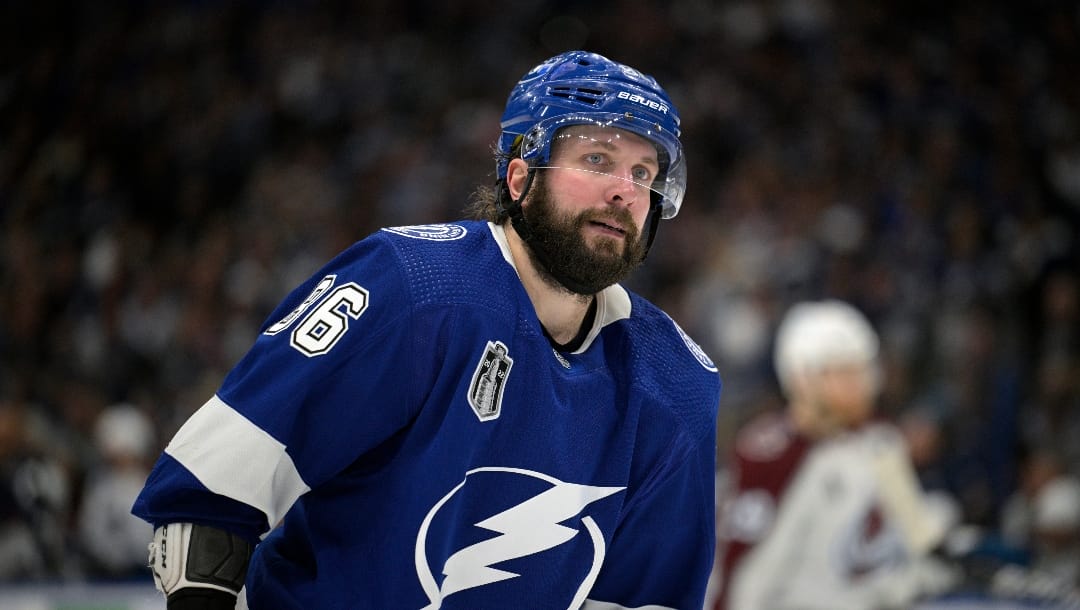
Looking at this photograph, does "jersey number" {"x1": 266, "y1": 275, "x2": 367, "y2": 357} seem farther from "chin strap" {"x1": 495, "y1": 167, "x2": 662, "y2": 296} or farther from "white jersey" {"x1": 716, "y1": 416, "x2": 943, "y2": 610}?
"white jersey" {"x1": 716, "y1": 416, "x2": 943, "y2": 610}

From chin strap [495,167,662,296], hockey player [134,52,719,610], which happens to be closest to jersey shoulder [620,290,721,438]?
hockey player [134,52,719,610]

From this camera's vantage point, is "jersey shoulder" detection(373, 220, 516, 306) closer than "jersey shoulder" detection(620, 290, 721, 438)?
Yes

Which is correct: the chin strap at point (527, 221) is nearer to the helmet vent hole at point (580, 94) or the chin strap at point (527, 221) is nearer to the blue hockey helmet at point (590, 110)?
the blue hockey helmet at point (590, 110)

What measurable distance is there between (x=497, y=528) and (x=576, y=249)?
1.71ft

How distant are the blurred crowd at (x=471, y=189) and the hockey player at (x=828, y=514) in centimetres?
176

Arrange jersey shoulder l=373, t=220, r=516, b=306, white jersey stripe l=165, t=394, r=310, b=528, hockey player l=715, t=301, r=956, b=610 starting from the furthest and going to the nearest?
hockey player l=715, t=301, r=956, b=610 < jersey shoulder l=373, t=220, r=516, b=306 < white jersey stripe l=165, t=394, r=310, b=528

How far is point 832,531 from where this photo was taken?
15.3ft

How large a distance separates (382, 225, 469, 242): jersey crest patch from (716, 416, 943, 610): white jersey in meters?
2.61

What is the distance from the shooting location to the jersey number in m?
2.13

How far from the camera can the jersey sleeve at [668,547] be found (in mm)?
Result: 2590

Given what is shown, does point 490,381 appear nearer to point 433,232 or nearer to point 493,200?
point 433,232

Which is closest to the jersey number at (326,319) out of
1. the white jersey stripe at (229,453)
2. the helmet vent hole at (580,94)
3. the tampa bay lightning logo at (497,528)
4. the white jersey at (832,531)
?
the white jersey stripe at (229,453)

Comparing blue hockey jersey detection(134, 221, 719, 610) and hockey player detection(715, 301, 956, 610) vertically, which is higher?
hockey player detection(715, 301, 956, 610)

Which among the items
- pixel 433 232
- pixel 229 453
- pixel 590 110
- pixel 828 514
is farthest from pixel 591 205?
pixel 828 514
